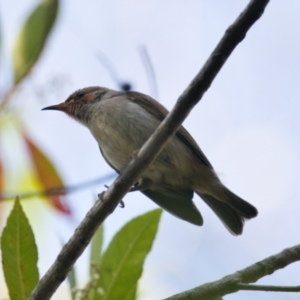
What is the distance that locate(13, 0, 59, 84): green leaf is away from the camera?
95.1 inches

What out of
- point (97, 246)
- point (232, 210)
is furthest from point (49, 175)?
point (232, 210)

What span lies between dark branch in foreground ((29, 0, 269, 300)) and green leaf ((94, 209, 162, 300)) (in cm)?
13

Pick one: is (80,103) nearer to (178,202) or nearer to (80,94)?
(80,94)

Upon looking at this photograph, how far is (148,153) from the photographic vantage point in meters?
2.46

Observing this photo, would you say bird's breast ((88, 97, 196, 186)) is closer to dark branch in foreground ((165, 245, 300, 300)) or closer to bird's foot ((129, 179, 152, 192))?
bird's foot ((129, 179, 152, 192))

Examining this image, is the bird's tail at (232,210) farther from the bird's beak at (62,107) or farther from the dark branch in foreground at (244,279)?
the dark branch in foreground at (244,279)

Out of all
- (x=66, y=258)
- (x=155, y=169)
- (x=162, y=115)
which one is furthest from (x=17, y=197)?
(x=162, y=115)

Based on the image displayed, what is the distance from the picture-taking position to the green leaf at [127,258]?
2373mm

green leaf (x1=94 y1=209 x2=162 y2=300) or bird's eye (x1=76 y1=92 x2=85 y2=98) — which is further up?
bird's eye (x1=76 y1=92 x2=85 y2=98)

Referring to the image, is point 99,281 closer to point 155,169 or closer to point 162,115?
point 155,169

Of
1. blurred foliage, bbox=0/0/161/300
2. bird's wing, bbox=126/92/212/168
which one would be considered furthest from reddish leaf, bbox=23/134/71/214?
bird's wing, bbox=126/92/212/168

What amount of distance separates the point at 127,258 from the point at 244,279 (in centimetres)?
57

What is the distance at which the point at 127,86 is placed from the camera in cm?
337

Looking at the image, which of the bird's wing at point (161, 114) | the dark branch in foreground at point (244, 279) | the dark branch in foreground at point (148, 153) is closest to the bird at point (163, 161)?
the bird's wing at point (161, 114)
